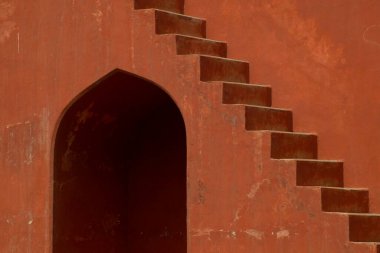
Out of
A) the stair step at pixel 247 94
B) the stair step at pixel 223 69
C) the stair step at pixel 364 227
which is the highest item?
the stair step at pixel 223 69

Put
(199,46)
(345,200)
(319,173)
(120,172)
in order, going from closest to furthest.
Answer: (345,200) → (319,173) → (199,46) → (120,172)

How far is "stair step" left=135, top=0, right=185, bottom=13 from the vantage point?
10680 millimetres

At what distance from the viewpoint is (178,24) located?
10.6 meters

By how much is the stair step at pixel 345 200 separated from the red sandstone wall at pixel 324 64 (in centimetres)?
8

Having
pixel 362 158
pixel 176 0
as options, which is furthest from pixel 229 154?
pixel 176 0

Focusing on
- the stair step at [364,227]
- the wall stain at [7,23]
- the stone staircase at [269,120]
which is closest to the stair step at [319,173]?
the stone staircase at [269,120]

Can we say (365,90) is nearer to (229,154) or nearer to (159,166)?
(229,154)

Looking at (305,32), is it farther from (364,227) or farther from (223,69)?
(364,227)

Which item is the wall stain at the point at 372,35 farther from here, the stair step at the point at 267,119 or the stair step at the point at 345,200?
the stair step at the point at 345,200

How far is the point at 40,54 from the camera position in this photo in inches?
435

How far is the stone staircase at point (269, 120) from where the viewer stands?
935cm

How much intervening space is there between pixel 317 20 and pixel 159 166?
2.55 meters

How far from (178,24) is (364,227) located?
2.52 metres

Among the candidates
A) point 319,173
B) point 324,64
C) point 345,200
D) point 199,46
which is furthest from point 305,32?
point 345,200
